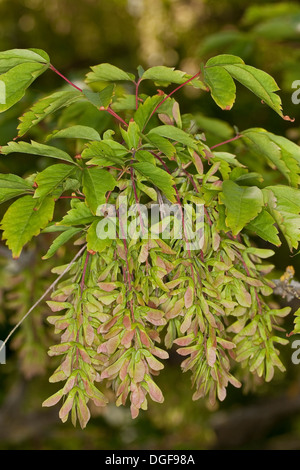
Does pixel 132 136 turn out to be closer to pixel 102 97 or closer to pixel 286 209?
pixel 102 97

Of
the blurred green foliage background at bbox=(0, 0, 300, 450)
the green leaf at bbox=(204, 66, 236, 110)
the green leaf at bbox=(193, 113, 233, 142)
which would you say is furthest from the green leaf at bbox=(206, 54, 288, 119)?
the blurred green foliage background at bbox=(0, 0, 300, 450)

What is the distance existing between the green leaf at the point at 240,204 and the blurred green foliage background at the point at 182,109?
2.59 feet

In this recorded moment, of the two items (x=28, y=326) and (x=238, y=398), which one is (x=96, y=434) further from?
(x=28, y=326)

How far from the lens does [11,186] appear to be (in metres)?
0.69

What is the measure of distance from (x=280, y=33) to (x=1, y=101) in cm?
108

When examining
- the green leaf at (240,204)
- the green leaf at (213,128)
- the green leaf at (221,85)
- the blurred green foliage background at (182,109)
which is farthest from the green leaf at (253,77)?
the blurred green foliage background at (182,109)

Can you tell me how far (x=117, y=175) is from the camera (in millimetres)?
709

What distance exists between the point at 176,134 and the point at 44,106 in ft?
0.60

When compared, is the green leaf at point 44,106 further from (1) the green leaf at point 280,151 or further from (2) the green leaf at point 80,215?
(1) the green leaf at point 280,151

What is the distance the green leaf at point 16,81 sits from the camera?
27.0 inches

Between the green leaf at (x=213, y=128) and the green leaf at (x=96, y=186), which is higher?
the green leaf at (x=213, y=128)

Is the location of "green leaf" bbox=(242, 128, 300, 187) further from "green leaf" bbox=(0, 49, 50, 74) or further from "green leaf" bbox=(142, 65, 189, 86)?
"green leaf" bbox=(0, 49, 50, 74)

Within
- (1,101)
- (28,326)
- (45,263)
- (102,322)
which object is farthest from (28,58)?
(28,326)

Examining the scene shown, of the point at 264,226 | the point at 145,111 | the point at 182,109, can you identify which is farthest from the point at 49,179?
the point at 182,109
